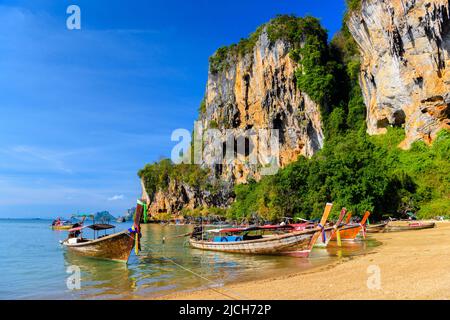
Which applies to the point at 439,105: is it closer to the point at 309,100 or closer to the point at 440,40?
the point at 440,40

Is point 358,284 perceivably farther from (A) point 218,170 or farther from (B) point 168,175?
(B) point 168,175

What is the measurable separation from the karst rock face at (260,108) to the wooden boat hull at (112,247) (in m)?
39.4

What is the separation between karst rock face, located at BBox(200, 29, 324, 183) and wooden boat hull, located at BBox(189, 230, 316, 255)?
116 feet

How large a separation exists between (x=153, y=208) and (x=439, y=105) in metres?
66.1

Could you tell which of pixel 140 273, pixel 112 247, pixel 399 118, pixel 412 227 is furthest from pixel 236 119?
pixel 140 273

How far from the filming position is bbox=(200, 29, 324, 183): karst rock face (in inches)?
2133

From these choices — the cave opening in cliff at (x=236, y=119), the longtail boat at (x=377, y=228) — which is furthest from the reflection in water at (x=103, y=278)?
the cave opening in cliff at (x=236, y=119)

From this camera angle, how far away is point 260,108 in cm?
6106

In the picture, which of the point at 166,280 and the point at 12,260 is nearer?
the point at 166,280

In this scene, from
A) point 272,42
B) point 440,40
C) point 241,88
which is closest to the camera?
point 440,40

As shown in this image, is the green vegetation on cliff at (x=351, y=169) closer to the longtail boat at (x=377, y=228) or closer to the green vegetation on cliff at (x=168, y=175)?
the longtail boat at (x=377, y=228)

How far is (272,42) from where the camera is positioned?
5831 centimetres
